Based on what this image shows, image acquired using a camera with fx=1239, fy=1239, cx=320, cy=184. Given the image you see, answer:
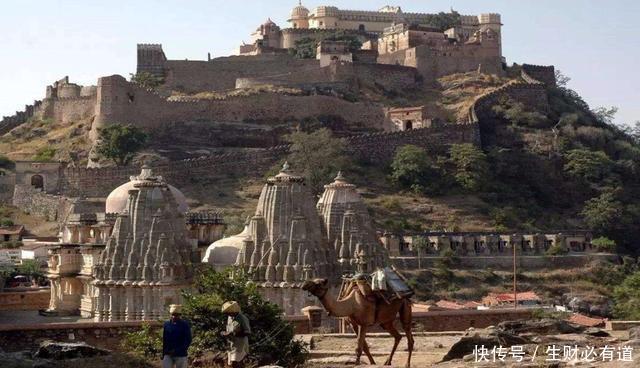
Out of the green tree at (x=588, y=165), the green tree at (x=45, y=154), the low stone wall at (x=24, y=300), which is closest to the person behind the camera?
the low stone wall at (x=24, y=300)

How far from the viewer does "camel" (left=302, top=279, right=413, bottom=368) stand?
15.9 metres

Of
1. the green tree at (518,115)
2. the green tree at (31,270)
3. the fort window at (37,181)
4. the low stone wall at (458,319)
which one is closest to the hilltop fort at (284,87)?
the green tree at (518,115)

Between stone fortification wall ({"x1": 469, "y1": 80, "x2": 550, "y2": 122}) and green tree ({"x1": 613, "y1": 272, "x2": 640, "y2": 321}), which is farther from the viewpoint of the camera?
stone fortification wall ({"x1": 469, "y1": 80, "x2": 550, "y2": 122})

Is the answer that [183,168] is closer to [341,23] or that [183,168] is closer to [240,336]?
[341,23]

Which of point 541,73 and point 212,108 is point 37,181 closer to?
point 212,108

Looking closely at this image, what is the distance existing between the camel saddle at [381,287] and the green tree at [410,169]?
51508 mm

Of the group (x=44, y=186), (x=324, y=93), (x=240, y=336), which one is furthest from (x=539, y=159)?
(x=240, y=336)

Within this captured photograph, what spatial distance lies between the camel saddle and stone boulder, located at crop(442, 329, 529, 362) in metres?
0.95

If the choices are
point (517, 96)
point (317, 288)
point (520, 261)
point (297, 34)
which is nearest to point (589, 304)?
point (520, 261)

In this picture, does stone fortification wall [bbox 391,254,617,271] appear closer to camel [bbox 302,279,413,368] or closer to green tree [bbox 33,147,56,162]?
green tree [bbox 33,147,56,162]

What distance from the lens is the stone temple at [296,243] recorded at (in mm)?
27594

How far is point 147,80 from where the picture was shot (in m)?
Result: 77.3

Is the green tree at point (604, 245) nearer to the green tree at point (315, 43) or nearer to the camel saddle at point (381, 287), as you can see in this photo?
the green tree at point (315, 43)

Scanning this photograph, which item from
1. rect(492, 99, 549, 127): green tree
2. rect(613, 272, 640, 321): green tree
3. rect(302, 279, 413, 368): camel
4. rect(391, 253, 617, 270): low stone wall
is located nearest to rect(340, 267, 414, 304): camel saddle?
rect(302, 279, 413, 368): camel
